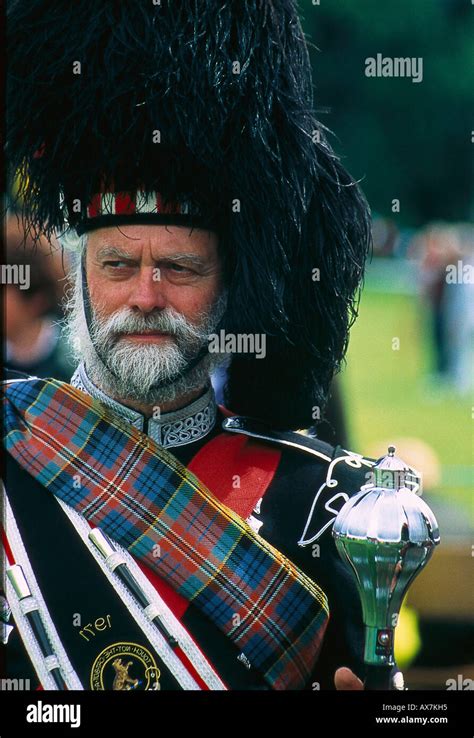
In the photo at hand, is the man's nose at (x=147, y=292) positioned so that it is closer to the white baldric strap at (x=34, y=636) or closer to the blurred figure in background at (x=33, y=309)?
the blurred figure in background at (x=33, y=309)

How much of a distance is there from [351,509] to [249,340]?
54cm

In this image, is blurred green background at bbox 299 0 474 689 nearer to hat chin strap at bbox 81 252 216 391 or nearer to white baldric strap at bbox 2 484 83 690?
hat chin strap at bbox 81 252 216 391

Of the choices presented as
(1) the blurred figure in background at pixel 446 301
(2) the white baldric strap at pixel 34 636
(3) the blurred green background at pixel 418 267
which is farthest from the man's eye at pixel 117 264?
(1) the blurred figure in background at pixel 446 301

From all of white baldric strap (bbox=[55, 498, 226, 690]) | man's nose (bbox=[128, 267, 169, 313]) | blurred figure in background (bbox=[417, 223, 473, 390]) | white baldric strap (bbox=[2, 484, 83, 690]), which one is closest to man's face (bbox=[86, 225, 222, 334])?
man's nose (bbox=[128, 267, 169, 313])

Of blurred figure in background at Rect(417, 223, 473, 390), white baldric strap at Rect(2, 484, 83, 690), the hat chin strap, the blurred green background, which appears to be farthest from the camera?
blurred figure in background at Rect(417, 223, 473, 390)

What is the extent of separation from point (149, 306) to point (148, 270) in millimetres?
72

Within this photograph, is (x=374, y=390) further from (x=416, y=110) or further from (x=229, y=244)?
(x=229, y=244)

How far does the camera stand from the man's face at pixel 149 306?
2.47 metres

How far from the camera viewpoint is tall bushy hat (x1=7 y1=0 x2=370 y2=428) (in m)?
2.51

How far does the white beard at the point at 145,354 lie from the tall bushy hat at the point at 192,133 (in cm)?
10

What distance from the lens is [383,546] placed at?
220cm

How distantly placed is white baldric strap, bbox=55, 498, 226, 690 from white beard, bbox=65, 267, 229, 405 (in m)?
0.29

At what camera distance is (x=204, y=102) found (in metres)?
2.52

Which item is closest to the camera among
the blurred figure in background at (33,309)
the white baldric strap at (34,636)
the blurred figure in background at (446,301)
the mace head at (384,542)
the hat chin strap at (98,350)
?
the mace head at (384,542)
